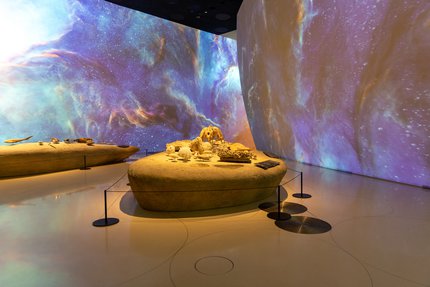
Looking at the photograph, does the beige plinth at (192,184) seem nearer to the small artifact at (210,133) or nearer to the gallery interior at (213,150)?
the gallery interior at (213,150)

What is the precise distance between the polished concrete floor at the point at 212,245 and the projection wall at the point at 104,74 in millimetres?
5105

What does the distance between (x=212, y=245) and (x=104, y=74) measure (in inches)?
368

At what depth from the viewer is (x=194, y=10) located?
11.2 metres

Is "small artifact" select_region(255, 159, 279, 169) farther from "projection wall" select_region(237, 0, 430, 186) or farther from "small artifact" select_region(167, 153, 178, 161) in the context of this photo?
"projection wall" select_region(237, 0, 430, 186)

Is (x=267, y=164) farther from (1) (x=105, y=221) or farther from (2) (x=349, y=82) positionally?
(2) (x=349, y=82)

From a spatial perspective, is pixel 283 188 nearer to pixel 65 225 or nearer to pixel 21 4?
pixel 65 225

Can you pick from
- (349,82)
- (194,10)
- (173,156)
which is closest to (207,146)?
(173,156)

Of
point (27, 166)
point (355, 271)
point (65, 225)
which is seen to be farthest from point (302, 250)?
point (27, 166)

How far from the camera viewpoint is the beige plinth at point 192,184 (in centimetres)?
400

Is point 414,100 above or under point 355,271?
above

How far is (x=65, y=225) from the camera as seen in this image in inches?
149

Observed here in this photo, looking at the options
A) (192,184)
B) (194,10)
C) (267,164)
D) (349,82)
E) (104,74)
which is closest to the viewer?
(192,184)

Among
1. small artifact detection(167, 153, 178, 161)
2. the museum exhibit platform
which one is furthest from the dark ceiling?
small artifact detection(167, 153, 178, 161)

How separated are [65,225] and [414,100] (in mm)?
6166
